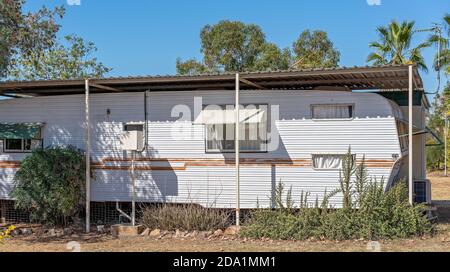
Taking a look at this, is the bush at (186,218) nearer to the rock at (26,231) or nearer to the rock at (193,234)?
the rock at (193,234)

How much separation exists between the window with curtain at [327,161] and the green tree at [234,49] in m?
17.1

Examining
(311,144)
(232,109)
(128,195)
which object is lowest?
(128,195)

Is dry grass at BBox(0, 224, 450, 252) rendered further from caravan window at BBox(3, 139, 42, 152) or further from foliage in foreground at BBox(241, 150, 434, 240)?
caravan window at BBox(3, 139, 42, 152)

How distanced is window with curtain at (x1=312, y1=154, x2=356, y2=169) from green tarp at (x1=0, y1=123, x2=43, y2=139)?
20.8 ft

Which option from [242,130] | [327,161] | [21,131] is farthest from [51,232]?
[327,161]

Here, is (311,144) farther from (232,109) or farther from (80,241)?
(80,241)

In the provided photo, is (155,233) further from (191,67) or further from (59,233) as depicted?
(191,67)

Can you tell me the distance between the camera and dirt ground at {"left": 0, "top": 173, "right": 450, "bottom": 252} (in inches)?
370

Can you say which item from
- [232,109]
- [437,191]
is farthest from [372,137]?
[437,191]

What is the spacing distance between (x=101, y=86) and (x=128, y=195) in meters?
2.50

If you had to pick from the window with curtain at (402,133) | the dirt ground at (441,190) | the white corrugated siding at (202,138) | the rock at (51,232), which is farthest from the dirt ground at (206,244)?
the dirt ground at (441,190)

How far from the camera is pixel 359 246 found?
9516 mm

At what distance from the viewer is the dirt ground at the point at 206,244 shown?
9406 mm

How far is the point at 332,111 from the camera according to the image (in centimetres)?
1103
